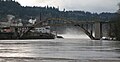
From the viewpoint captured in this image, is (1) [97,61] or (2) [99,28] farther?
(2) [99,28]

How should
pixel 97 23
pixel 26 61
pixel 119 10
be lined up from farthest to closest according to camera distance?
pixel 97 23 < pixel 119 10 < pixel 26 61

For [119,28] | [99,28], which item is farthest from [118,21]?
[99,28]

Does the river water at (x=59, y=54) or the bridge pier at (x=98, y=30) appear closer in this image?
the river water at (x=59, y=54)

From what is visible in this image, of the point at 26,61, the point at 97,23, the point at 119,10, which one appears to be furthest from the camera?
the point at 97,23

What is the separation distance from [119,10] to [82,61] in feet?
433

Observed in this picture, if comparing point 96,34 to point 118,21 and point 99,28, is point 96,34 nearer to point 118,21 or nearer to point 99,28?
point 99,28

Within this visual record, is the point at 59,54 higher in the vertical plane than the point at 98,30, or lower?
higher

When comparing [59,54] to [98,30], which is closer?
[59,54]

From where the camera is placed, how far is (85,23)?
197 metres

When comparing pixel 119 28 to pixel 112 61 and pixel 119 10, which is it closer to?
pixel 119 10

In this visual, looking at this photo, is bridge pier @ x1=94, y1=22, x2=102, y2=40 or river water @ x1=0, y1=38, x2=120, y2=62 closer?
river water @ x1=0, y1=38, x2=120, y2=62

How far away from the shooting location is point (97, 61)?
168 feet

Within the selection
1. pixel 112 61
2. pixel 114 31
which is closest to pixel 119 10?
pixel 114 31

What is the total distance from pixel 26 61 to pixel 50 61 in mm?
2881
